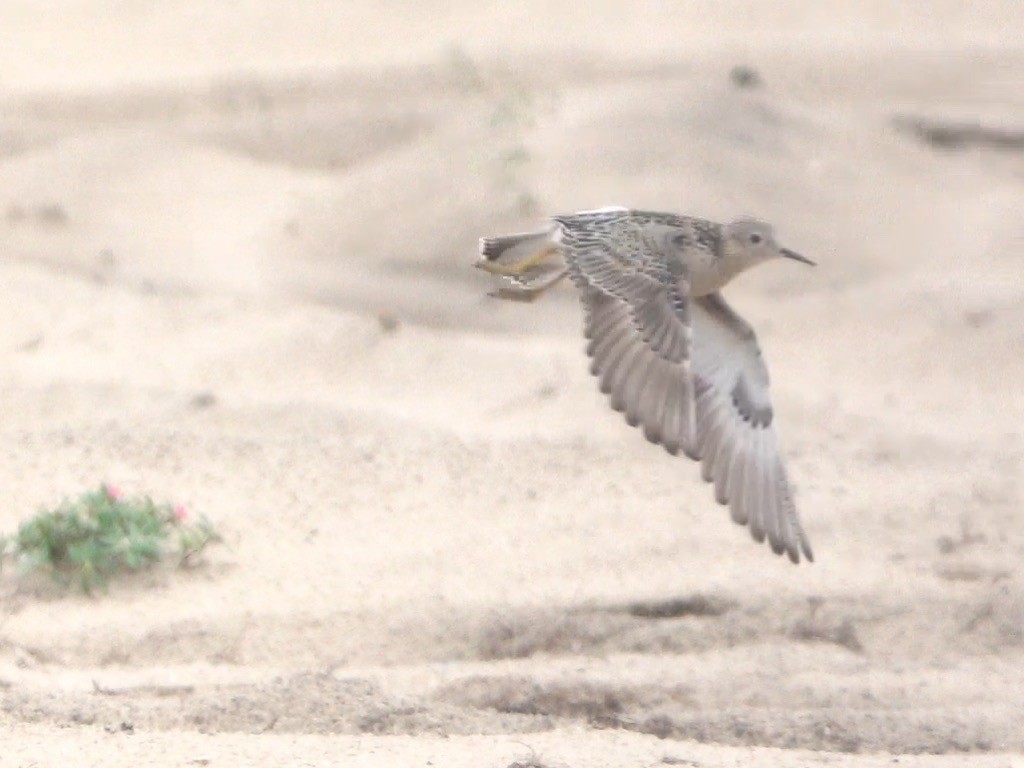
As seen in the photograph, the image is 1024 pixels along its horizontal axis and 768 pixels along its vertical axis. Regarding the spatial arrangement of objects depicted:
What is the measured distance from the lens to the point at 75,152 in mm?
10297

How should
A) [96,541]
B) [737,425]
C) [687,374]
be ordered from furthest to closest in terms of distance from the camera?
[96,541]
[737,425]
[687,374]

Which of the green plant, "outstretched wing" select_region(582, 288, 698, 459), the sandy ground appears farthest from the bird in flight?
the green plant

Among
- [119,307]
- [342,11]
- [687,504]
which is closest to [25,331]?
[119,307]

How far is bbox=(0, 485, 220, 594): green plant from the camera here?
6105mm

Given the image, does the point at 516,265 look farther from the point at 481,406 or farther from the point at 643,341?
the point at 481,406

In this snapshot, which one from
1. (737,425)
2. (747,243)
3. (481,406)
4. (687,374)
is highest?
(747,243)

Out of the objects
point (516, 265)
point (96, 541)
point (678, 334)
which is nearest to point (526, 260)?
point (516, 265)

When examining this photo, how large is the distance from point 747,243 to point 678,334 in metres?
0.75

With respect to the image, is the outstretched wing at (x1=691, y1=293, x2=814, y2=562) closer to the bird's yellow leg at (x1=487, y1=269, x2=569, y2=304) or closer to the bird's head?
the bird's head

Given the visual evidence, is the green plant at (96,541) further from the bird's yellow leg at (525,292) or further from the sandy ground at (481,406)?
the bird's yellow leg at (525,292)

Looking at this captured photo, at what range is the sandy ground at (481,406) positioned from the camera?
18.2ft

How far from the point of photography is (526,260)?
6.00 m

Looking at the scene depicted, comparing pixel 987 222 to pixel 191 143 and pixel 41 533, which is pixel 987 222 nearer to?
pixel 191 143

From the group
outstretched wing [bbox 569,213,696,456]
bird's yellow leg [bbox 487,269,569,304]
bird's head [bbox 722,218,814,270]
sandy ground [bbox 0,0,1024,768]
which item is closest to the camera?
outstretched wing [bbox 569,213,696,456]
